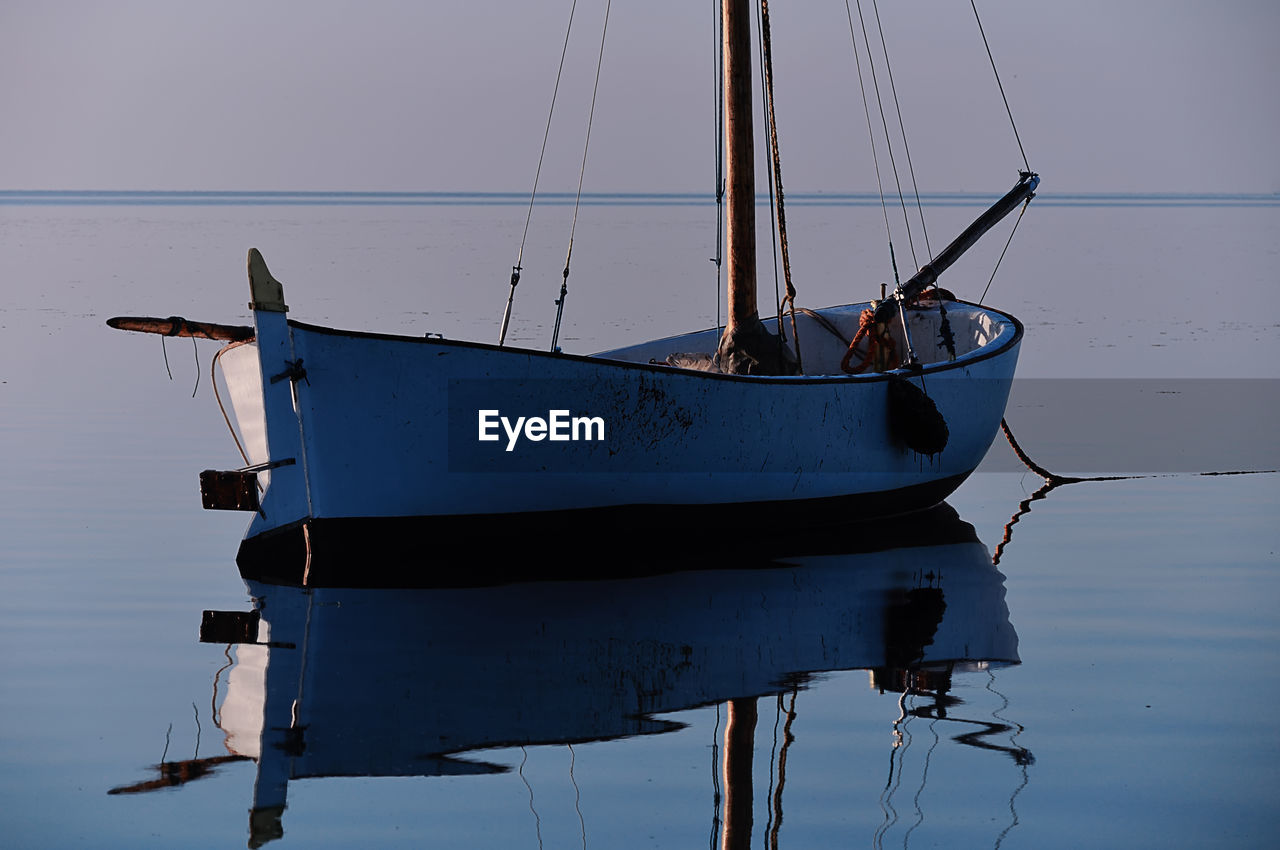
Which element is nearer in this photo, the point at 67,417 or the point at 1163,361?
the point at 67,417

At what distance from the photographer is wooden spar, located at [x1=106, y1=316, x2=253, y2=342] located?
10.6 m

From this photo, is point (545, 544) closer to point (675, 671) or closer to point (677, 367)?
point (677, 367)

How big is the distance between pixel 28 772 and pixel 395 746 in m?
1.46

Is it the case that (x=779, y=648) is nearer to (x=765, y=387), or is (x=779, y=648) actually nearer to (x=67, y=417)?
(x=765, y=387)

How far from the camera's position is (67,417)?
1727 cm

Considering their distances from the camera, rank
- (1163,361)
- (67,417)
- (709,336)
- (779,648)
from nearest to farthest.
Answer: (779,648), (709,336), (67,417), (1163,361)

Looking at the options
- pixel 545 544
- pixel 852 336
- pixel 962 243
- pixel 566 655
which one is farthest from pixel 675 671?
pixel 962 243

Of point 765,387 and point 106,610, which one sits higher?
point 765,387

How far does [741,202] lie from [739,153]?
0.39 metres

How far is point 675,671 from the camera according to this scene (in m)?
8.22

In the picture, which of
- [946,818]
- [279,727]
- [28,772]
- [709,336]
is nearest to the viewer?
[946,818]

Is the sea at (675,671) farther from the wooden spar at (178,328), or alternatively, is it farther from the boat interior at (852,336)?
the wooden spar at (178,328)

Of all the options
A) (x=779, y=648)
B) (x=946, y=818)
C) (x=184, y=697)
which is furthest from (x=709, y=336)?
(x=946, y=818)

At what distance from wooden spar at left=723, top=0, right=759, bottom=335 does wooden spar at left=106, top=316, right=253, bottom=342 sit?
4018mm
